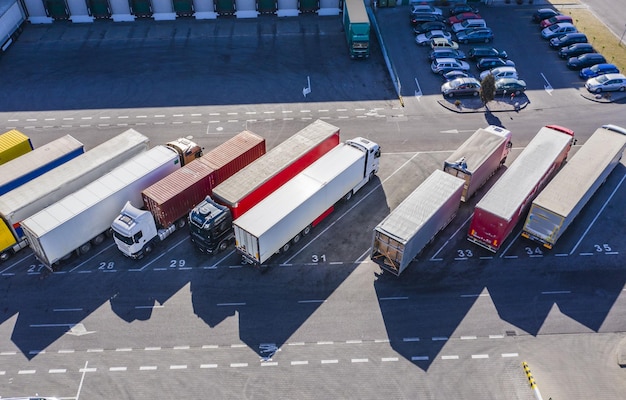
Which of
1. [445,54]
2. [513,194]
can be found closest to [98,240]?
[513,194]

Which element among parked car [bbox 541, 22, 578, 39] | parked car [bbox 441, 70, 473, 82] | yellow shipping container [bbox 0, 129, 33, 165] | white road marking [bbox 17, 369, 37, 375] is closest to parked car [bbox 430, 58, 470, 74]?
parked car [bbox 441, 70, 473, 82]

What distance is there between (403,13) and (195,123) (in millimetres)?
34925

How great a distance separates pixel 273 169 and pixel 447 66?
28841mm

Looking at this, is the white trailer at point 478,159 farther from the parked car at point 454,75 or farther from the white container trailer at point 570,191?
the parked car at point 454,75

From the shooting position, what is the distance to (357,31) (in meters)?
58.2

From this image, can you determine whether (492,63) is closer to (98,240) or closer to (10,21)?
(98,240)

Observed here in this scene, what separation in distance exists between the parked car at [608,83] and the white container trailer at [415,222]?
88.5 feet

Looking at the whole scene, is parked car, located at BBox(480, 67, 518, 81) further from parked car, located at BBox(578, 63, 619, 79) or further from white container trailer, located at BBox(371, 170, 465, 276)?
white container trailer, located at BBox(371, 170, 465, 276)

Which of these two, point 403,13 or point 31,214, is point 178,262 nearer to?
point 31,214

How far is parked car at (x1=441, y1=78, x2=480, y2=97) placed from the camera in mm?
53594

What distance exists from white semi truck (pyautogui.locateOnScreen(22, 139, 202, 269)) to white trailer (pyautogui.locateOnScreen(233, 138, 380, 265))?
8912 mm

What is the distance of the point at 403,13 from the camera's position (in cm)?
6950

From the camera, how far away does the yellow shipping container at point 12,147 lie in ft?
137

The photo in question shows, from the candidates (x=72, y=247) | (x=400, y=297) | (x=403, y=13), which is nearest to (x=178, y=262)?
(x=72, y=247)
